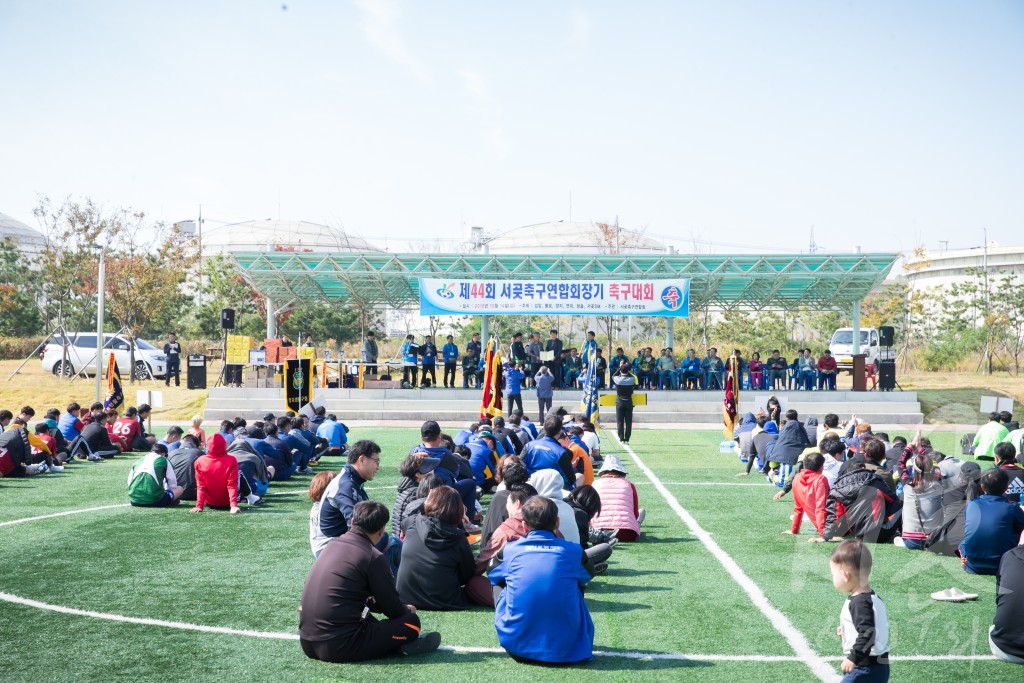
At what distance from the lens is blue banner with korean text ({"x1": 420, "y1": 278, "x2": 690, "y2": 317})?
29.3 m

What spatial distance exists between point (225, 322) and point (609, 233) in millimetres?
23070

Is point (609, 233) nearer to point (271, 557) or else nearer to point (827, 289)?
point (827, 289)

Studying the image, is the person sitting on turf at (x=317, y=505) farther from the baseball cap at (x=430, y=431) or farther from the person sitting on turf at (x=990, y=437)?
the person sitting on turf at (x=990, y=437)

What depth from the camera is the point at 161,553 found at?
984cm

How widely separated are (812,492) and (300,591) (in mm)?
5904

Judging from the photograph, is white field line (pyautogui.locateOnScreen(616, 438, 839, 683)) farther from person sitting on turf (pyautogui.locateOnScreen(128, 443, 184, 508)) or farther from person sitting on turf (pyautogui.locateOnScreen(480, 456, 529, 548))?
person sitting on turf (pyautogui.locateOnScreen(128, 443, 184, 508))

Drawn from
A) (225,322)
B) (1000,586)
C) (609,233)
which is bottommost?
Result: (1000,586)

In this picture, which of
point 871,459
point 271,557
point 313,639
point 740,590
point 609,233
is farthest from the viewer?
point 609,233

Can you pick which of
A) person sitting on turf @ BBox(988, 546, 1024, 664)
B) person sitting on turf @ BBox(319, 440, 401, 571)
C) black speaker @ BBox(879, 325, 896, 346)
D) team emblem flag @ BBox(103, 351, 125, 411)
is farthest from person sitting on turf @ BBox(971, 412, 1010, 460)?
team emblem flag @ BBox(103, 351, 125, 411)

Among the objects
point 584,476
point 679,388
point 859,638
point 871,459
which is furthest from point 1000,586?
point 679,388

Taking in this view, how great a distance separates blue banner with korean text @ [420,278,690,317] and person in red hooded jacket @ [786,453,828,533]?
722 inches

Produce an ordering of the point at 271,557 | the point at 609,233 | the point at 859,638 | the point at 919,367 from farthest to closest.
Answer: the point at 609,233 → the point at 919,367 → the point at 271,557 → the point at 859,638

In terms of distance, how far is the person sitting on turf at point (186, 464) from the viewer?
1279cm

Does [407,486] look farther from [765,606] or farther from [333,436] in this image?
[333,436]
